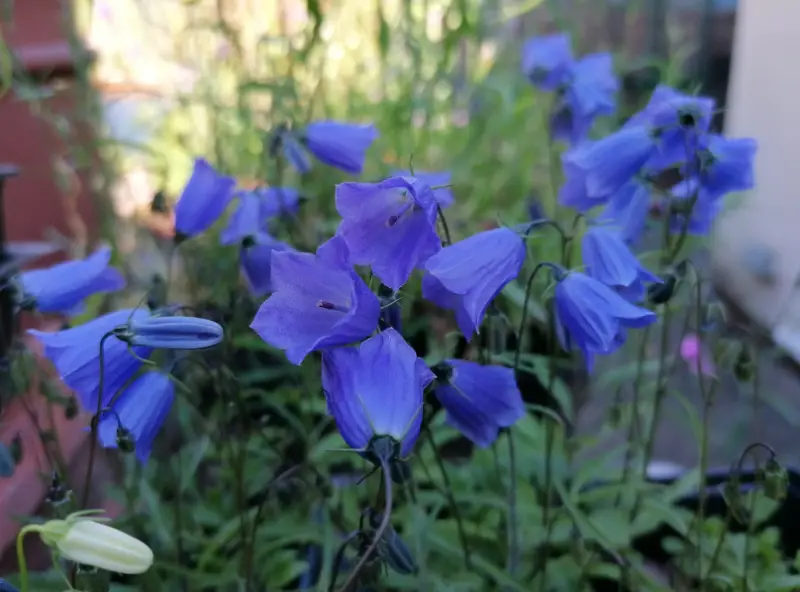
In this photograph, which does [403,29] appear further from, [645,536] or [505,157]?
[645,536]

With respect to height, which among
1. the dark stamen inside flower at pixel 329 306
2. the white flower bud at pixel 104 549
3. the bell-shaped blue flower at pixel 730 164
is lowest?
the white flower bud at pixel 104 549

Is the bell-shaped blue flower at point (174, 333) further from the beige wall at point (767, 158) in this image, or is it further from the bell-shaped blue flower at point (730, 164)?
the beige wall at point (767, 158)

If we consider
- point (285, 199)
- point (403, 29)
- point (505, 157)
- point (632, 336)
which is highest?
point (403, 29)

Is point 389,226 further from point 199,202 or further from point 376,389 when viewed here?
point 199,202

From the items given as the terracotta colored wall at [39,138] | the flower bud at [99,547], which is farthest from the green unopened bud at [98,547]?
the terracotta colored wall at [39,138]

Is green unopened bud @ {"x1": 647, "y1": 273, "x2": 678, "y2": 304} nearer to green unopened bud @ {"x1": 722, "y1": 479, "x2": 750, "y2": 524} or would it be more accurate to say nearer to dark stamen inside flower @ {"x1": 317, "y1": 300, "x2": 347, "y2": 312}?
green unopened bud @ {"x1": 722, "y1": 479, "x2": 750, "y2": 524}

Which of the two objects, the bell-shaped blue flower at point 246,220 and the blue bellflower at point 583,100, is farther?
the blue bellflower at point 583,100

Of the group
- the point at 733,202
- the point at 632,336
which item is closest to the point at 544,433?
the point at 632,336
